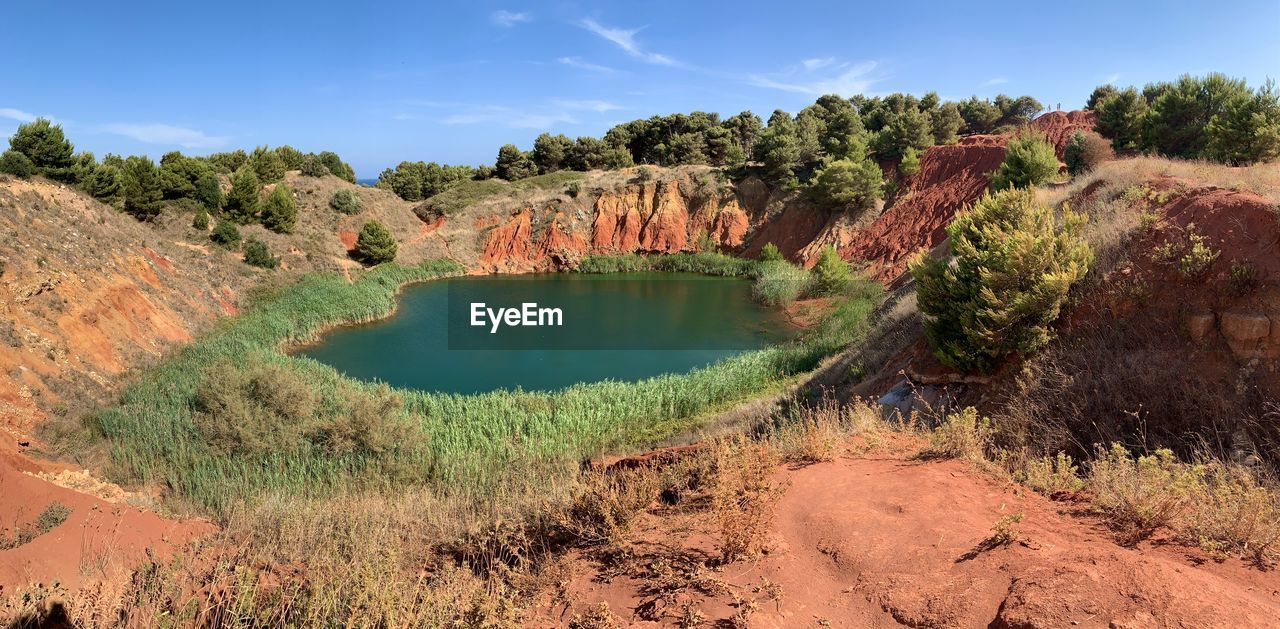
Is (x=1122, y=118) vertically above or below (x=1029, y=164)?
→ above

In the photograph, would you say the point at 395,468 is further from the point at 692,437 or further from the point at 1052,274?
the point at 1052,274

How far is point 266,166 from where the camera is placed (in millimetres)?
34375

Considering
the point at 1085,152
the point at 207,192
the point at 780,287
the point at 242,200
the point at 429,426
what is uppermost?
the point at 1085,152

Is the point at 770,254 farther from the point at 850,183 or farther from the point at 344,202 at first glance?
the point at 344,202

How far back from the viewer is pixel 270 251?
1059 inches

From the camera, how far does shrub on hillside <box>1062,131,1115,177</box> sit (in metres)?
24.0

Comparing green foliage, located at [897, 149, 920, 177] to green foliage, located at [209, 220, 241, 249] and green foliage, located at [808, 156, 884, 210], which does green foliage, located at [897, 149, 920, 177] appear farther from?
green foliage, located at [209, 220, 241, 249]

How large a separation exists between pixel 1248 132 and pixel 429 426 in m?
23.9

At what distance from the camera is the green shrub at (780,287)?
26797 mm

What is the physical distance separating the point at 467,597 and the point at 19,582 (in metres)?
3.53

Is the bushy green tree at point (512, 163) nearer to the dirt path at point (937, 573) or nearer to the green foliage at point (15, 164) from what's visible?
the green foliage at point (15, 164)

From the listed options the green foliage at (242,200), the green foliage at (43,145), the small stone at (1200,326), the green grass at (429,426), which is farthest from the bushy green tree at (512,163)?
the small stone at (1200,326)

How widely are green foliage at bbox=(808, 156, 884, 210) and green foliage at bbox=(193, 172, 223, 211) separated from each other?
31.5m

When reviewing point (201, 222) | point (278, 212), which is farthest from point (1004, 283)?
point (278, 212)
